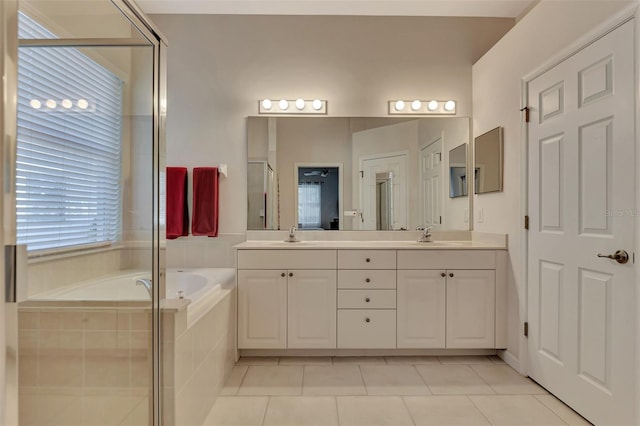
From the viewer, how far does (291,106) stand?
9.25ft

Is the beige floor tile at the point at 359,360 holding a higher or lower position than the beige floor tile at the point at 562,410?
lower

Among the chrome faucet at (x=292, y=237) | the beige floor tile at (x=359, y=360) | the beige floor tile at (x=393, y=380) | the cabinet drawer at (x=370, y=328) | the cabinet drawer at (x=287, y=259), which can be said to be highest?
the chrome faucet at (x=292, y=237)

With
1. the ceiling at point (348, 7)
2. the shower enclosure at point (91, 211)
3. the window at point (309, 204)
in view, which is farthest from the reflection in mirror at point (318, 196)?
the shower enclosure at point (91, 211)

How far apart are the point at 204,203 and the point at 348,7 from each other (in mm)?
1995

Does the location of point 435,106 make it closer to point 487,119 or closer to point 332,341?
point 487,119

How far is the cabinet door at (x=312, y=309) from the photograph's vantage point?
7.73 feet

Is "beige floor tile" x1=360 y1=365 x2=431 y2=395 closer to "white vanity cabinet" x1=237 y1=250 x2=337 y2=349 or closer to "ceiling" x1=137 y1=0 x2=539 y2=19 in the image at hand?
"white vanity cabinet" x1=237 y1=250 x2=337 y2=349

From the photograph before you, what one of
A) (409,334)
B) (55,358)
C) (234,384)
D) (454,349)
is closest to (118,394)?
(55,358)

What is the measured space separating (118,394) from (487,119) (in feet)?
9.46

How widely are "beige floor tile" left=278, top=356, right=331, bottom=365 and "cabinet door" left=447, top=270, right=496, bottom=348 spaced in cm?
88

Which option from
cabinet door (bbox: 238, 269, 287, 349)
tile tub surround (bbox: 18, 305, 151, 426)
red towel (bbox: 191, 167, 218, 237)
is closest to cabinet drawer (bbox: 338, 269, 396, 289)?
cabinet door (bbox: 238, 269, 287, 349)

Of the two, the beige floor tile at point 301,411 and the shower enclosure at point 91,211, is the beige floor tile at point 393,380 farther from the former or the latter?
the shower enclosure at point 91,211

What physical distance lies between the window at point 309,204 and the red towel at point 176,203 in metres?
0.96

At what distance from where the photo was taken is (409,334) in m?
2.36
